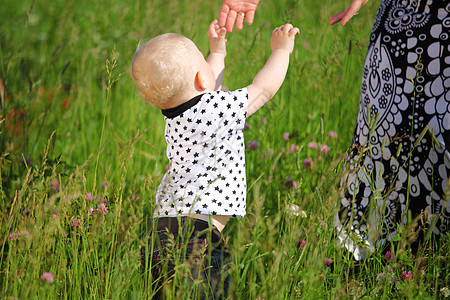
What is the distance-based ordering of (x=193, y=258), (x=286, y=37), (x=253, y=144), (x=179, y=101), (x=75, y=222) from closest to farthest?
(x=193, y=258) → (x=75, y=222) → (x=179, y=101) → (x=286, y=37) → (x=253, y=144)

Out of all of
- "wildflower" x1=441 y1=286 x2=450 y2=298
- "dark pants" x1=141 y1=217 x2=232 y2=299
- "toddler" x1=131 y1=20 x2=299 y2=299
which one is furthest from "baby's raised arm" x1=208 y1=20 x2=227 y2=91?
"wildflower" x1=441 y1=286 x2=450 y2=298

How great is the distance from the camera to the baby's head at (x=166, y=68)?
1.73m

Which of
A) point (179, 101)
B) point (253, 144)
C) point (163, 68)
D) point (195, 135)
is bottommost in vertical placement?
point (253, 144)

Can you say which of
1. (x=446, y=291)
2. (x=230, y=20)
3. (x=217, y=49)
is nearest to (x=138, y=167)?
(x=217, y=49)

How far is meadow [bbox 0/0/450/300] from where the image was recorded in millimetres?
1572

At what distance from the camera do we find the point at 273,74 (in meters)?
1.89

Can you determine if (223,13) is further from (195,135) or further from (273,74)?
(195,135)

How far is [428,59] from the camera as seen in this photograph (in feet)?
5.81

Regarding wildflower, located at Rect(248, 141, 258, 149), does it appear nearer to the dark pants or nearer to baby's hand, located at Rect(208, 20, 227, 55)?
baby's hand, located at Rect(208, 20, 227, 55)

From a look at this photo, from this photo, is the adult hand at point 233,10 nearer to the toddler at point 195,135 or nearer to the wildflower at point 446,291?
the toddler at point 195,135

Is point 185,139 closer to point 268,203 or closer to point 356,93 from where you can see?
point 268,203

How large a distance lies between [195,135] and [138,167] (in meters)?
0.96

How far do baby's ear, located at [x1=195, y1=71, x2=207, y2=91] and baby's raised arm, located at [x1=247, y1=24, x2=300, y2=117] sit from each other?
0.58 ft

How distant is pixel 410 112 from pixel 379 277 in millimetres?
598
